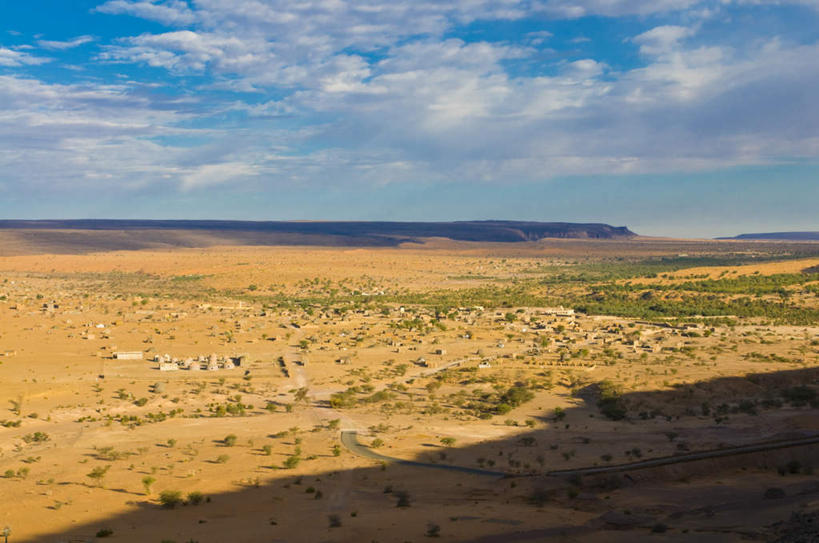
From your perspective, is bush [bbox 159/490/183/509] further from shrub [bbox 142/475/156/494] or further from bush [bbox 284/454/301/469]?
bush [bbox 284/454/301/469]

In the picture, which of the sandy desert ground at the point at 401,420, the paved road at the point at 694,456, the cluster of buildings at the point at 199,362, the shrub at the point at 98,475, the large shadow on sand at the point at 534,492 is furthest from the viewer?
the cluster of buildings at the point at 199,362

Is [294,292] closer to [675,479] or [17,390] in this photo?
[17,390]

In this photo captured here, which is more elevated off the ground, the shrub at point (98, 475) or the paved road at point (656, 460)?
the paved road at point (656, 460)

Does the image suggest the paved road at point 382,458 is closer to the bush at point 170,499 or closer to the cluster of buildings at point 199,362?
the bush at point 170,499

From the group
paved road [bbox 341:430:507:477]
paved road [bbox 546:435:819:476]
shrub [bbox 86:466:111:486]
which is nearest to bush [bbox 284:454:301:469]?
paved road [bbox 341:430:507:477]

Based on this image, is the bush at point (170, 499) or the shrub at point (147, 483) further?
the shrub at point (147, 483)

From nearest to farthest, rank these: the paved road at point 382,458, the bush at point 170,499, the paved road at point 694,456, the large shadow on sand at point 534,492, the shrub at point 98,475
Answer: the large shadow on sand at point 534,492, the bush at point 170,499, the shrub at point 98,475, the paved road at point 694,456, the paved road at point 382,458

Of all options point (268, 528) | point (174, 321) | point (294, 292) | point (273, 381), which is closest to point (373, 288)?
point (294, 292)

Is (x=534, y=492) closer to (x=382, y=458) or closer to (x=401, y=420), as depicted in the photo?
(x=382, y=458)

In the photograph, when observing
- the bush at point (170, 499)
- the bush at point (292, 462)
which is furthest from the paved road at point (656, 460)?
the bush at point (170, 499)
